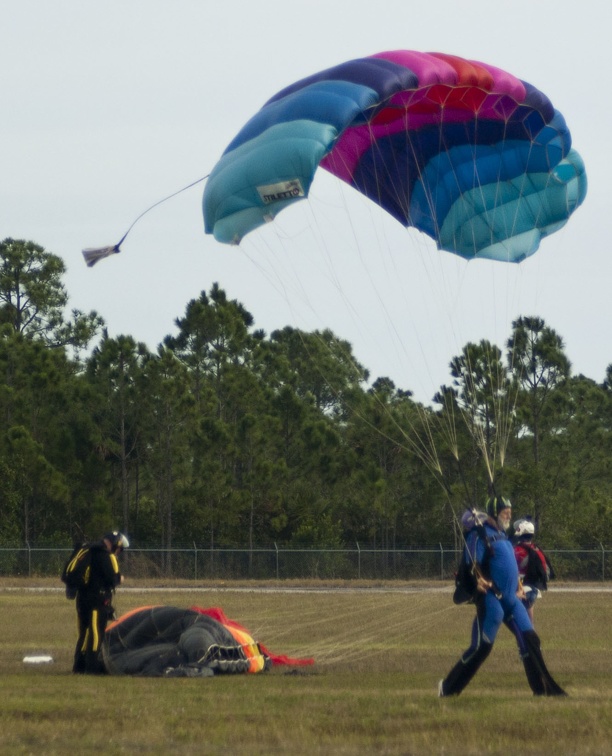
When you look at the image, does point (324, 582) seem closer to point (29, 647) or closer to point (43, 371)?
point (43, 371)

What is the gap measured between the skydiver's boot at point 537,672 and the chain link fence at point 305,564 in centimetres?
2631

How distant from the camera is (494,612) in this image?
26.3 feet

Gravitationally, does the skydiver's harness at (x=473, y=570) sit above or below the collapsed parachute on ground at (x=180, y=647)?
above

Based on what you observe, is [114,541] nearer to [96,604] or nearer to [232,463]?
[96,604]

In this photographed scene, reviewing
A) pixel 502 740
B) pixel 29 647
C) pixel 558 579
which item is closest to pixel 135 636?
pixel 29 647

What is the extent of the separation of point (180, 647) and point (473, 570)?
2975 mm

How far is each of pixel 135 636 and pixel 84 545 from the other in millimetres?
884

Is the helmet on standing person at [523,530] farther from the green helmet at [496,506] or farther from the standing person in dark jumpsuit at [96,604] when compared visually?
the standing person in dark jumpsuit at [96,604]

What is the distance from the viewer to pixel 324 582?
31719 mm

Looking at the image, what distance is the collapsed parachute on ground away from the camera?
9.84 meters

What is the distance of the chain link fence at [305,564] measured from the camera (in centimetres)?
3438

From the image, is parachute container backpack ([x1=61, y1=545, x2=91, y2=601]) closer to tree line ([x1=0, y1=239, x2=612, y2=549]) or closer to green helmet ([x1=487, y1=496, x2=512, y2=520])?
green helmet ([x1=487, y1=496, x2=512, y2=520])

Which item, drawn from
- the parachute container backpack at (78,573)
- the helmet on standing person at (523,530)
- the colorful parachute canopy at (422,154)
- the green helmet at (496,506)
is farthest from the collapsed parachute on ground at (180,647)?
the colorful parachute canopy at (422,154)

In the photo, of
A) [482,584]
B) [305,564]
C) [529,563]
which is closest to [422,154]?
[529,563]
